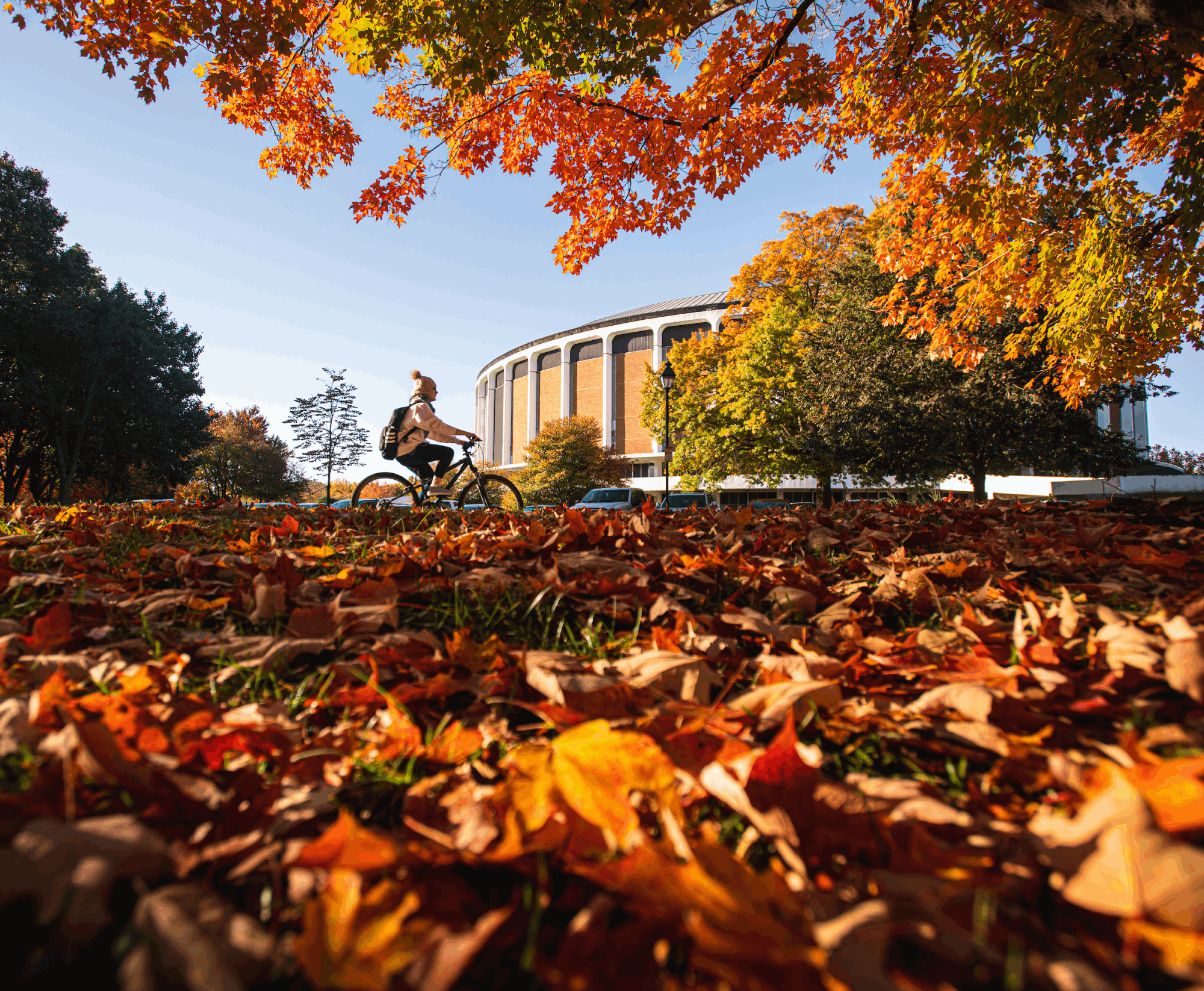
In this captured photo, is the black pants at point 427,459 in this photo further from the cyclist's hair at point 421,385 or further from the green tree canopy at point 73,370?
the green tree canopy at point 73,370

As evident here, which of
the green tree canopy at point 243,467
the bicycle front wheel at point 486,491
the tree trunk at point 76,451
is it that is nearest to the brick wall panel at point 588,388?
the green tree canopy at point 243,467

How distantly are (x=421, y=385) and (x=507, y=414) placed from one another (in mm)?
63896

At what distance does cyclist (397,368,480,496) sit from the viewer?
24.9 feet

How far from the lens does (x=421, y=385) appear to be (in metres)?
7.79

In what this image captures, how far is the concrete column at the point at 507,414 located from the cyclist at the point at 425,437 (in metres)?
61.8

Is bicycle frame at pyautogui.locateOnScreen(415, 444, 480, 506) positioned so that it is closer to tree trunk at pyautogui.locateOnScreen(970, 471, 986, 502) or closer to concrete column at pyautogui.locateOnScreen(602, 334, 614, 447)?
tree trunk at pyautogui.locateOnScreen(970, 471, 986, 502)

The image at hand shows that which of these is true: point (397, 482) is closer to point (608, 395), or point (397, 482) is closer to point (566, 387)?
point (608, 395)

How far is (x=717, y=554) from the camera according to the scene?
8.20 feet

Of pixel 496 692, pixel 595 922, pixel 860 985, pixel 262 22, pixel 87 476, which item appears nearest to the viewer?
pixel 860 985

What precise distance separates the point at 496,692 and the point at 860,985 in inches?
38.6

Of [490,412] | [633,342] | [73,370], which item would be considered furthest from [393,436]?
[490,412]

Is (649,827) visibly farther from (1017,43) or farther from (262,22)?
(1017,43)

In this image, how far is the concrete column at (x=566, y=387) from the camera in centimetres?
6088

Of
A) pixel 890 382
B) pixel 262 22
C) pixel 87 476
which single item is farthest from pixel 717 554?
pixel 87 476
